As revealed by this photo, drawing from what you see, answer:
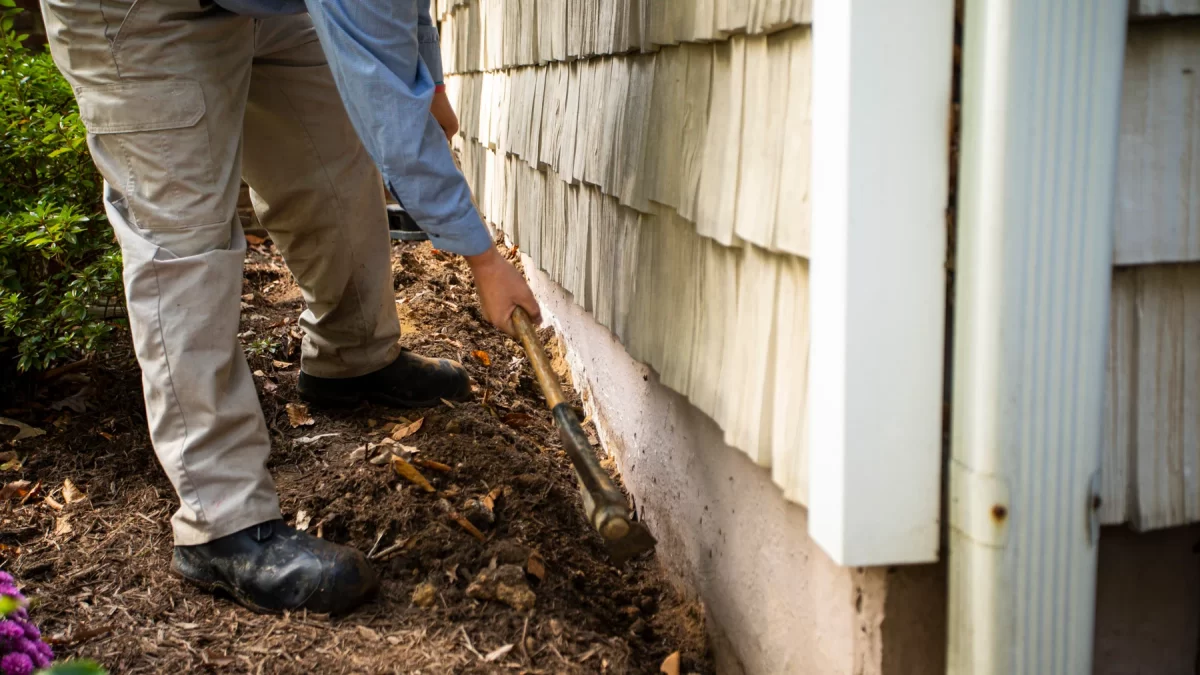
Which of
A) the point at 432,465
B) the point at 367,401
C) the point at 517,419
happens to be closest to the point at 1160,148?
the point at 432,465

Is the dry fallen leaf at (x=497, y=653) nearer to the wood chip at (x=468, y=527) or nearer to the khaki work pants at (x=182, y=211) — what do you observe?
the wood chip at (x=468, y=527)

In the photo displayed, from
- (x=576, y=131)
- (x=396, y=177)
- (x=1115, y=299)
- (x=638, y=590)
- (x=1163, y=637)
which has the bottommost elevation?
(x=638, y=590)

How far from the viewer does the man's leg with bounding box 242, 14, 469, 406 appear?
2.88m

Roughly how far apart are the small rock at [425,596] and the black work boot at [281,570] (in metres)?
0.10

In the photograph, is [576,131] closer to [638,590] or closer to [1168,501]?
[638,590]

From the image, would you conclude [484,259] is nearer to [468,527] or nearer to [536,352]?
[536,352]

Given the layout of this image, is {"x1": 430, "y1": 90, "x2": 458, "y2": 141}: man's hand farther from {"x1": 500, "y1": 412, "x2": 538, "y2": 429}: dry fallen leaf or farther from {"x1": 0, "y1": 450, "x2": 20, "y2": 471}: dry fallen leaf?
{"x1": 0, "y1": 450, "x2": 20, "y2": 471}: dry fallen leaf

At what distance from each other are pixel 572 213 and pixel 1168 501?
2.15 metres

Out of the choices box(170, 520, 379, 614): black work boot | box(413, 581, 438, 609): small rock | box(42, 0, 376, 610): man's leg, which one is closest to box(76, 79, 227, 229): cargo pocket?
box(42, 0, 376, 610): man's leg

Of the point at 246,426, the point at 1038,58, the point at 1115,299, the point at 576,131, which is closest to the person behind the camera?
the point at 1038,58

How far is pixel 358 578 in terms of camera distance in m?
2.29

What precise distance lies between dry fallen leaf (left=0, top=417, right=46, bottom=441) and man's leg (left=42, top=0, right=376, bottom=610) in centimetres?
132

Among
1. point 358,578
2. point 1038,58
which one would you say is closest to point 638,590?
point 358,578

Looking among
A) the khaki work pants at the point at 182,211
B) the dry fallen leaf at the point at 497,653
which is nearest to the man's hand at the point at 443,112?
the khaki work pants at the point at 182,211
